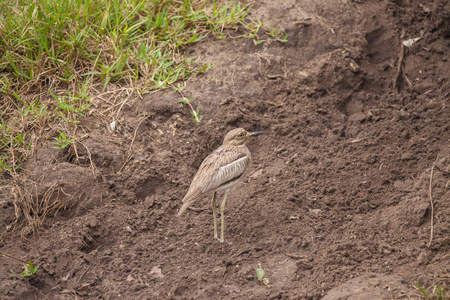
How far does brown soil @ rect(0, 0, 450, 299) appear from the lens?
177 inches

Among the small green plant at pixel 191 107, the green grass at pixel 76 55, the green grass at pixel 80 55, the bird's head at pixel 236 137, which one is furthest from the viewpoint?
the small green plant at pixel 191 107

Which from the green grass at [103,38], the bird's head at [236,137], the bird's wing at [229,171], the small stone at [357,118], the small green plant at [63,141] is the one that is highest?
the green grass at [103,38]

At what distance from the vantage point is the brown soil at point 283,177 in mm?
4508

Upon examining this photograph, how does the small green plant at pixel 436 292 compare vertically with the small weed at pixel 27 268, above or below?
above

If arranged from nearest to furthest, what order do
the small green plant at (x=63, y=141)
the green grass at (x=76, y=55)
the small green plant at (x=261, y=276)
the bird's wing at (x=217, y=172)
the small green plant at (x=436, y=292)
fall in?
1. the small green plant at (x=436, y=292)
2. the small green plant at (x=261, y=276)
3. the bird's wing at (x=217, y=172)
4. the small green plant at (x=63, y=141)
5. the green grass at (x=76, y=55)

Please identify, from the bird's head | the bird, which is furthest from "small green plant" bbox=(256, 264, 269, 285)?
the bird's head

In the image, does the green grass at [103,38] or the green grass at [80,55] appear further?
the green grass at [103,38]

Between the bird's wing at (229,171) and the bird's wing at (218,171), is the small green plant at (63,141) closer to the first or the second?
the bird's wing at (218,171)

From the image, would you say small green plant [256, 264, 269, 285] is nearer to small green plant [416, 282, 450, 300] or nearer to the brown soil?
the brown soil

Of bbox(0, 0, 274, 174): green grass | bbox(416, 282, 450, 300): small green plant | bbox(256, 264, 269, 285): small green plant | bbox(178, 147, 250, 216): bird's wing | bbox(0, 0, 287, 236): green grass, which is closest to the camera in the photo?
bbox(416, 282, 450, 300): small green plant

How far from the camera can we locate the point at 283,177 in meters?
5.66

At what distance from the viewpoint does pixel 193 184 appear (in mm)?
5055

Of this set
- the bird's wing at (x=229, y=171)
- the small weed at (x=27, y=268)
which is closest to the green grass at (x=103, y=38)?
the bird's wing at (x=229, y=171)

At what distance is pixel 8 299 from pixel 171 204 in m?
1.80
